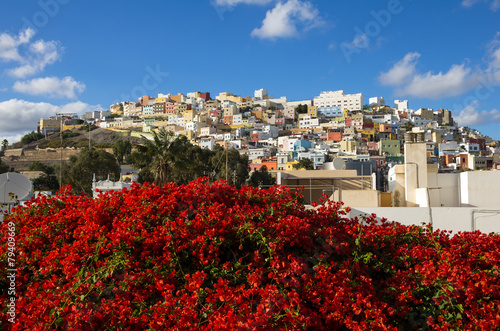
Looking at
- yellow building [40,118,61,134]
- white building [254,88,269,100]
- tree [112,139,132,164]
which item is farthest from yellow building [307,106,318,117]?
yellow building [40,118,61,134]

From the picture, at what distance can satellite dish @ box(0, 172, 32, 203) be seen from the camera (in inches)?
317

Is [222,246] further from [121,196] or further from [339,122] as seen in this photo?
[339,122]

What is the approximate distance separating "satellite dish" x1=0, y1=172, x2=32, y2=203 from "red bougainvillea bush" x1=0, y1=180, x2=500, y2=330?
10.3ft

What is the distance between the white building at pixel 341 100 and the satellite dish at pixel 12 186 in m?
134

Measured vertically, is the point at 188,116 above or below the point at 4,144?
above

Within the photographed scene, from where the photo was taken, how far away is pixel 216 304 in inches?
149

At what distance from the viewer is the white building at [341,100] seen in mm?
137125

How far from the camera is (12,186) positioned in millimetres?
8141

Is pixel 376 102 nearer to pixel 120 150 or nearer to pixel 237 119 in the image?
pixel 237 119

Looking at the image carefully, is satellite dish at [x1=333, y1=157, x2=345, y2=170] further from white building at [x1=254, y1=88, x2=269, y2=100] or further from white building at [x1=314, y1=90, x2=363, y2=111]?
white building at [x1=254, y1=88, x2=269, y2=100]

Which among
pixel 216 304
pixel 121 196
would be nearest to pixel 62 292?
pixel 216 304

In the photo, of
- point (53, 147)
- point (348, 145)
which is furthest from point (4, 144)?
point (348, 145)

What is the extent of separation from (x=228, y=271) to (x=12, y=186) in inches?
226

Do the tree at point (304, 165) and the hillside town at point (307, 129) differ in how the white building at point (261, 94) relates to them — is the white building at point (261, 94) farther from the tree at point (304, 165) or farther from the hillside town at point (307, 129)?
the tree at point (304, 165)
